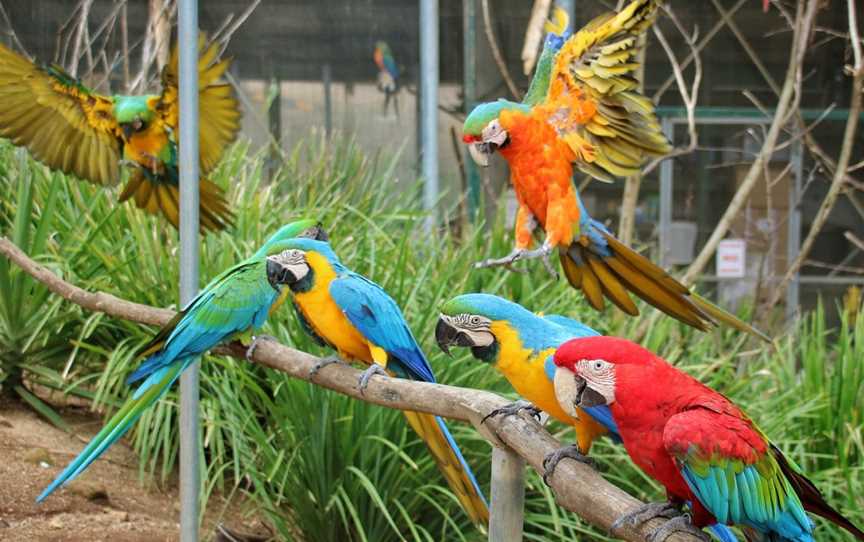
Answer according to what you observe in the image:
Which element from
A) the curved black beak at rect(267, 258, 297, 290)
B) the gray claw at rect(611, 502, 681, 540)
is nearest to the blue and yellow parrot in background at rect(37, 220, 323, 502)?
the curved black beak at rect(267, 258, 297, 290)

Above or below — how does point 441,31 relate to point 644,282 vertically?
above

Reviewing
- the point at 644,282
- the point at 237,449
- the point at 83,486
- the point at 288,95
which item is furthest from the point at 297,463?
the point at 288,95

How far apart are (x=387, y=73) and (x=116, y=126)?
3.68 m

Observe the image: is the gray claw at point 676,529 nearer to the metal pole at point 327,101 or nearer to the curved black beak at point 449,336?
the curved black beak at point 449,336

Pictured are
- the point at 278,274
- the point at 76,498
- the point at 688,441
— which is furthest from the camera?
the point at 76,498

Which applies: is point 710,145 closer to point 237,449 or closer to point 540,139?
point 237,449

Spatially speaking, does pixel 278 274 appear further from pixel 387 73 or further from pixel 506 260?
pixel 387 73

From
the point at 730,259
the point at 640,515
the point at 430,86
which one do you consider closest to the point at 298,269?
the point at 640,515

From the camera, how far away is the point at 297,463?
272 cm

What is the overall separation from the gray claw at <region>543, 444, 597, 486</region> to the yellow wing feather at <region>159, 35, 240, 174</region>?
128cm

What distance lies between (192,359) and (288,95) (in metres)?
4.19

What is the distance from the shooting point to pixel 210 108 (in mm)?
2449

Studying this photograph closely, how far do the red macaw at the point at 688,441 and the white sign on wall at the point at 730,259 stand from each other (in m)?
4.81

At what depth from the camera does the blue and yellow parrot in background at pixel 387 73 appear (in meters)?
5.90
